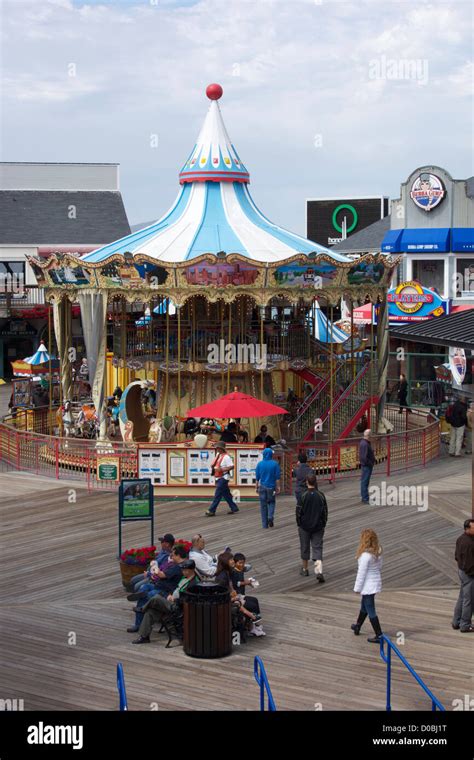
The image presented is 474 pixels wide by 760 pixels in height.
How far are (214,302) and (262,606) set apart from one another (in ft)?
36.8

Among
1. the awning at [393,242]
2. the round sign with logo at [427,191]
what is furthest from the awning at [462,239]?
the awning at [393,242]

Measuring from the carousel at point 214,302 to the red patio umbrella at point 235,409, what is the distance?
7.67 feet

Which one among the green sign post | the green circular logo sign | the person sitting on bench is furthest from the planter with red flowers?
the green circular logo sign

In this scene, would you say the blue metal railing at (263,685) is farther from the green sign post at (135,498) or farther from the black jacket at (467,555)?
the green sign post at (135,498)

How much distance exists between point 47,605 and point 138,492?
2260 millimetres

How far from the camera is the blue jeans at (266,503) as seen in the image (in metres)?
17.9

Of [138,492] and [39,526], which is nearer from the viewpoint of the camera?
[138,492]

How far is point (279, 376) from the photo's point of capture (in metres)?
33.0

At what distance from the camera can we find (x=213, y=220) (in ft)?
84.7

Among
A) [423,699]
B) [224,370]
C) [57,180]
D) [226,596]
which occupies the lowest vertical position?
[423,699]

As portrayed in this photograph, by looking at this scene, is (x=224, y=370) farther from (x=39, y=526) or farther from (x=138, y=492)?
(x=138, y=492)
